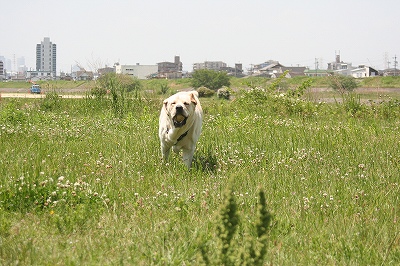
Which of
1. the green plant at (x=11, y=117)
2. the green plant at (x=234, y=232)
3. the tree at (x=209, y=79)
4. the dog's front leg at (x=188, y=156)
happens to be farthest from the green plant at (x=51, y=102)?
the tree at (x=209, y=79)

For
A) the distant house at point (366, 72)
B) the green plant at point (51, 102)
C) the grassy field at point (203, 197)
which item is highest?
the distant house at point (366, 72)

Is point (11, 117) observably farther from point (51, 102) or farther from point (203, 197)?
point (203, 197)

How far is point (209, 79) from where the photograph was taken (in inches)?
2876

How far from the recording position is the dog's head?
24.0 ft

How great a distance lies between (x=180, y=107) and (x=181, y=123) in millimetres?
285

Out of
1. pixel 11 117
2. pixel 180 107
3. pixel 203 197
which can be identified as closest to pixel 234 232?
pixel 203 197

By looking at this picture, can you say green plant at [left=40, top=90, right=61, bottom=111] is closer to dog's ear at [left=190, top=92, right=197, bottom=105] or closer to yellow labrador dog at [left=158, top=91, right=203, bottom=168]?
yellow labrador dog at [left=158, top=91, right=203, bottom=168]

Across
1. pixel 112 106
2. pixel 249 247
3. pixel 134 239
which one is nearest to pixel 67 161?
pixel 134 239

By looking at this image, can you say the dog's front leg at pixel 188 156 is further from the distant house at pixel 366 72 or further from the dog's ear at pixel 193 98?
the distant house at pixel 366 72

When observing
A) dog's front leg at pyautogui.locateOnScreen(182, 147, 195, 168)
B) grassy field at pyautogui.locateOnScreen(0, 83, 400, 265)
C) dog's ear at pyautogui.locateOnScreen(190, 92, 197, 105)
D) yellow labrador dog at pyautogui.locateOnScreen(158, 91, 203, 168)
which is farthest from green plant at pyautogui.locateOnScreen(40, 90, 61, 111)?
dog's ear at pyautogui.locateOnScreen(190, 92, 197, 105)

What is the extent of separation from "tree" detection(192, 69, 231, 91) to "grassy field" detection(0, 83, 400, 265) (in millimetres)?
60879

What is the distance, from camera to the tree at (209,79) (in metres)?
71.9

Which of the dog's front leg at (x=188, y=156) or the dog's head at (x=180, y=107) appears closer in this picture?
the dog's head at (x=180, y=107)

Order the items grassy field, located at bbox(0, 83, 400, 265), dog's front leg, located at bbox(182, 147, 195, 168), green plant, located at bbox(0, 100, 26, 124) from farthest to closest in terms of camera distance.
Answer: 1. green plant, located at bbox(0, 100, 26, 124)
2. dog's front leg, located at bbox(182, 147, 195, 168)
3. grassy field, located at bbox(0, 83, 400, 265)
